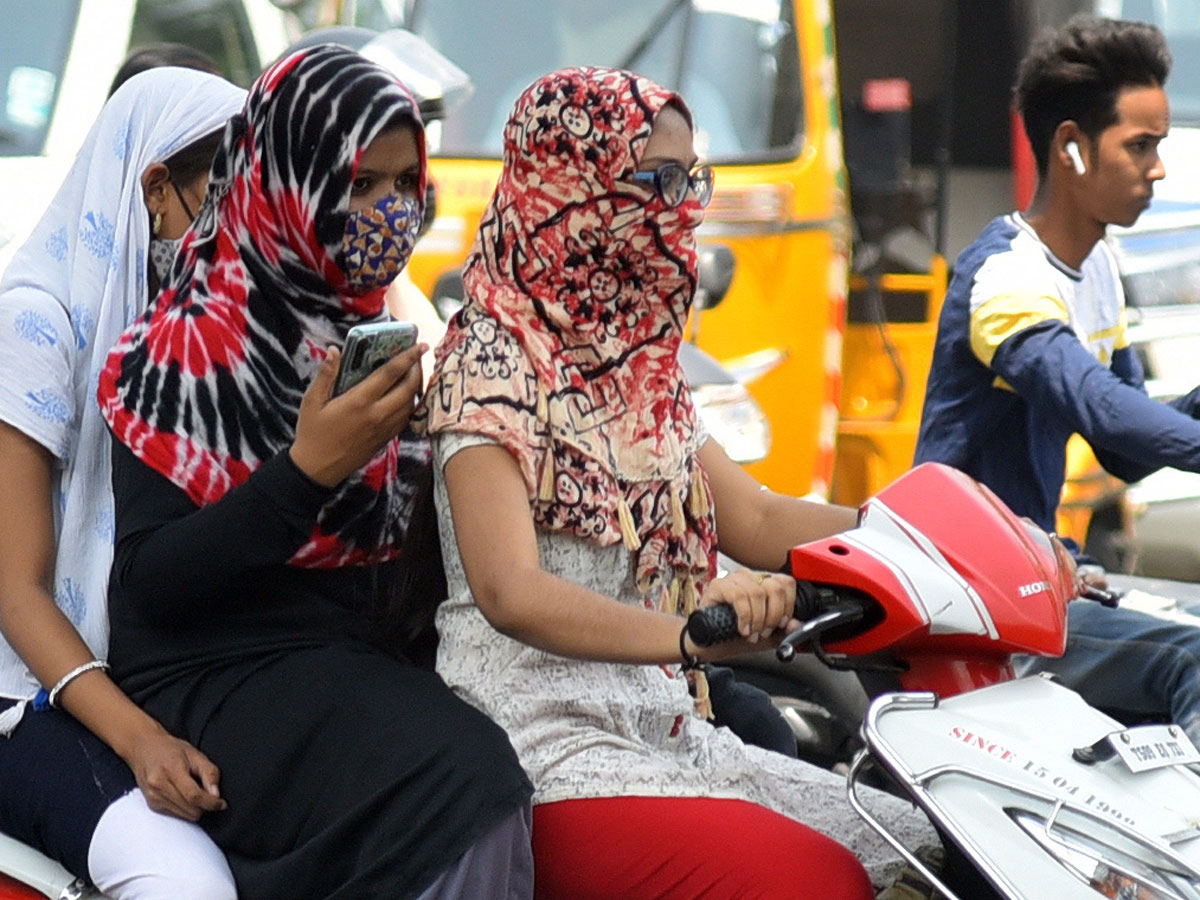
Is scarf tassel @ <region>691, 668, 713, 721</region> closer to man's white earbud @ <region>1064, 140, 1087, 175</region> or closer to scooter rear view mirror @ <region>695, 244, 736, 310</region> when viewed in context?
man's white earbud @ <region>1064, 140, 1087, 175</region>

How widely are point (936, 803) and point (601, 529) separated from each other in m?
0.53

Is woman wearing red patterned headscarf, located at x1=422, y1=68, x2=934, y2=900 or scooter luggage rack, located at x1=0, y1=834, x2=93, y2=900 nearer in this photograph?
woman wearing red patterned headscarf, located at x1=422, y1=68, x2=934, y2=900

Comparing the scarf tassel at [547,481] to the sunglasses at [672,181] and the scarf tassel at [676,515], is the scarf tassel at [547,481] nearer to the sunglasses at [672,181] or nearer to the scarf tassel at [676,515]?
the scarf tassel at [676,515]

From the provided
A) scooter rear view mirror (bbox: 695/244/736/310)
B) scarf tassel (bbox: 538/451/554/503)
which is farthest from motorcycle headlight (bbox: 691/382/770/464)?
scarf tassel (bbox: 538/451/554/503)

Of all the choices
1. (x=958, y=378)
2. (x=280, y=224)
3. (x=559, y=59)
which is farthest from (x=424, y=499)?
(x=559, y=59)

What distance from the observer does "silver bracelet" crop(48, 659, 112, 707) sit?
2.40 metres

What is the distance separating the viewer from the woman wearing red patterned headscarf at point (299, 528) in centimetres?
208

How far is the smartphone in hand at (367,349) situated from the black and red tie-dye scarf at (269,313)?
21 cm

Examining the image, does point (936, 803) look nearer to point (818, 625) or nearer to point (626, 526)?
point (818, 625)

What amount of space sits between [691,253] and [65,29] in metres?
4.64

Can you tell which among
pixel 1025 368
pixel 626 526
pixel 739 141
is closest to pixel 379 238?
pixel 626 526

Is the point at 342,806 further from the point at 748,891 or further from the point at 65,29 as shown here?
the point at 65,29

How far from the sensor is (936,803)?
1966mm

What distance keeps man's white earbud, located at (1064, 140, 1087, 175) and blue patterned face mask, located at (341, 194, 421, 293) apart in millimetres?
1685
